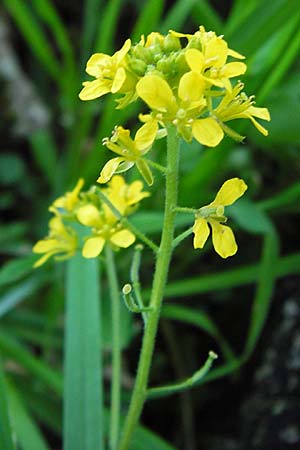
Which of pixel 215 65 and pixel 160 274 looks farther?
pixel 160 274

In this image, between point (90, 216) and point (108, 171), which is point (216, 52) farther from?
point (90, 216)

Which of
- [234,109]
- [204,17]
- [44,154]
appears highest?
[44,154]

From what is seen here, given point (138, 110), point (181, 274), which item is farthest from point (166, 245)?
point (138, 110)

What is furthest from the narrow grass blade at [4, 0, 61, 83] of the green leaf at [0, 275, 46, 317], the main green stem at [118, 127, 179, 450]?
the main green stem at [118, 127, 179, 450]

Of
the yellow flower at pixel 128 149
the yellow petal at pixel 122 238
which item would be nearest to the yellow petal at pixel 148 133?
the yellow flower at pixel 128 149

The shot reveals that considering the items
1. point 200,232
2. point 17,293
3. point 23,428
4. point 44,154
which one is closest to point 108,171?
point 200,232

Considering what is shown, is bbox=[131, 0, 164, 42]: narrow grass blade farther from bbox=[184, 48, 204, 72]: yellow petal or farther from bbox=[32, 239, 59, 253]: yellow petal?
bbox=[184, 48, 204, 72]: yellow petal

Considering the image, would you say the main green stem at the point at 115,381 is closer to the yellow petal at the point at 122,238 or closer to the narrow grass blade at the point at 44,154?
the yellow petal at the point at 122,238
